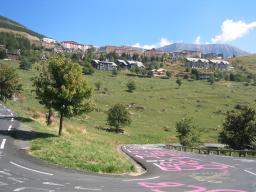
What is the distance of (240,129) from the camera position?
2279 inches

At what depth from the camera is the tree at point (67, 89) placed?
32812mm

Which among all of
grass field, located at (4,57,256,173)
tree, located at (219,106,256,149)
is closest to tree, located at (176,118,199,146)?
grass field, located at (4,57,256,173)

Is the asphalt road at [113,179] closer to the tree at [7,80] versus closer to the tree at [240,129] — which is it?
the tree at [240,129]

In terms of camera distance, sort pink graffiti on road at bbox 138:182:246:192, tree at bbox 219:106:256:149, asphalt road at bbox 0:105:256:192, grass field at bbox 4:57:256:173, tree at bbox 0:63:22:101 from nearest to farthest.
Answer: asphalt road at bbox 0:105:256:192
pink graffiti on road at bbox 138:182:246:192
grass field at bbox 4:57:256:173
tree at bbox 219:106:256:149
tree at bbox 0:63:22:101

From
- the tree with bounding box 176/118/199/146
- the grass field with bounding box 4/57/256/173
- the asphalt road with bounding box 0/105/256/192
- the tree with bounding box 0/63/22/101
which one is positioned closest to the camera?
the asphalt road with bounding box 0/105/256/192

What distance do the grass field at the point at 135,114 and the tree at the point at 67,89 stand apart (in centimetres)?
393

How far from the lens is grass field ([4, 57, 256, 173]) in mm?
25109

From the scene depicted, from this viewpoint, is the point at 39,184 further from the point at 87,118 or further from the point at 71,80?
the point at 87,118

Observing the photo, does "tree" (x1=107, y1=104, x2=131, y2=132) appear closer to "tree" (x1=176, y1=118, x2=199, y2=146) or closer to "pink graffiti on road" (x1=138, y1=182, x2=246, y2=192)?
"tree" (x1=176, y1=118, x2=199, y2=146)

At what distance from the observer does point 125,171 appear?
75.5 feet

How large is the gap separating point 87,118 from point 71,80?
6259 centimetres

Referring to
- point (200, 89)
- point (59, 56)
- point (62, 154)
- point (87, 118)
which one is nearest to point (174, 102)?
point (200, 89)

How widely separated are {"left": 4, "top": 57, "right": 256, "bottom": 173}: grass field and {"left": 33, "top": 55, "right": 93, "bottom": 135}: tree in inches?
155

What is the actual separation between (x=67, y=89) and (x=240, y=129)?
3257 centimetres
